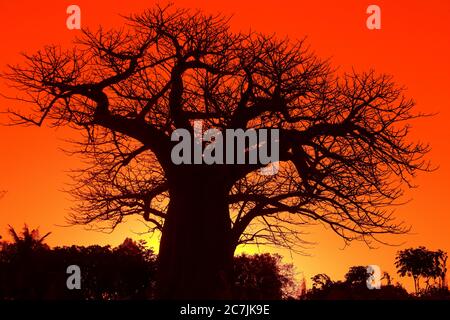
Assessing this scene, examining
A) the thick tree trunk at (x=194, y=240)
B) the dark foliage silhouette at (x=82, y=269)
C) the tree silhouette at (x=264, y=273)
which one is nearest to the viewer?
the thick tree trunk at (x=194, y=240)

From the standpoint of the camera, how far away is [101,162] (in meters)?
18.0

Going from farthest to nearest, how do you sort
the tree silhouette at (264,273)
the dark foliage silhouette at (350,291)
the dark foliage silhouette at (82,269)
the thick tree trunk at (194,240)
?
1. the tree silhouette at (264,273)
2. the dark foliage silhouette at (82,269)
3. the thick tree trunk at (194,240)
4. the dark foliage silhouette at (350,291)

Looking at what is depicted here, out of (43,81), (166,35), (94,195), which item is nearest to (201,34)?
(166,35)

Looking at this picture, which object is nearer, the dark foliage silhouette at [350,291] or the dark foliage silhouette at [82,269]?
the dark foliage silhouette at [350,291]

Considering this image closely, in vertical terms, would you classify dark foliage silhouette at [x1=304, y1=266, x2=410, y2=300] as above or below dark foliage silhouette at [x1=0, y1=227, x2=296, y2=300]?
below

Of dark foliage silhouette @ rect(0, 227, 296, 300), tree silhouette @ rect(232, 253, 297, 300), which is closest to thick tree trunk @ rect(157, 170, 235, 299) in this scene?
dark foliage silhouette @ rect(0, 227, 296, 300)

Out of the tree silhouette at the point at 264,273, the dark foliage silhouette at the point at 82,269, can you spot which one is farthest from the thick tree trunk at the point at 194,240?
the tree silhouette at the point at 264,273

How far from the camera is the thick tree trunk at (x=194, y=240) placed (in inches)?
504

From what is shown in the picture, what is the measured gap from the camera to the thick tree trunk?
42.0ft

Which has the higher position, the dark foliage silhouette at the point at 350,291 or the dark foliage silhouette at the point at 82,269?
the dark foliage silhouette at the point at 82,269

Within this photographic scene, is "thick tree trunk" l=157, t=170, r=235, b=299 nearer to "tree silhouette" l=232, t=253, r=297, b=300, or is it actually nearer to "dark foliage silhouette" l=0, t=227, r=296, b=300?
"dark foliage silhouette" l=0, t=227, r=296, b=300

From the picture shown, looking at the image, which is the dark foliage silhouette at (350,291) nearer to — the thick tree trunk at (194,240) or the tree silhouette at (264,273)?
the thick tree trunk at (194,240)

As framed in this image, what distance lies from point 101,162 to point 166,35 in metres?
4.90

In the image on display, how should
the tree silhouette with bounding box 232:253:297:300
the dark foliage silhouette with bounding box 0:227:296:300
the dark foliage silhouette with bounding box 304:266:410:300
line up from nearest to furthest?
the dark foliage silhouette with bounding box 304:266:410:300, the dark foliage silhouette with bounding box 0:227:296:300, the tree silhouette with bounding box 232:253:297:300
